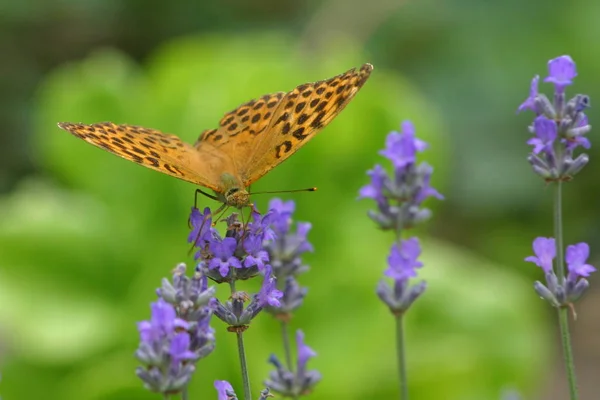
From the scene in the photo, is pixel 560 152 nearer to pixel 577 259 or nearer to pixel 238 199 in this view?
pixel 577 259

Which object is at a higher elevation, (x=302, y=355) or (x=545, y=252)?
(x=545, y=252)

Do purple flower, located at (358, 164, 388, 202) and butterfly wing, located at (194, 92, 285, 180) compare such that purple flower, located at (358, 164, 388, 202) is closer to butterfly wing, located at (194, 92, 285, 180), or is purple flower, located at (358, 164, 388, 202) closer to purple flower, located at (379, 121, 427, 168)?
purple flower, located at (379, 121, 427, 168)

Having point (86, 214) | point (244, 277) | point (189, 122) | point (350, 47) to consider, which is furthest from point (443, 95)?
point (244, 277)

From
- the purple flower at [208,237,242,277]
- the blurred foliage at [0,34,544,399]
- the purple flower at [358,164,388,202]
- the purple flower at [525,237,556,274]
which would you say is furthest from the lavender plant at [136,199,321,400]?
the blurred foliage at [0,34,544,399]

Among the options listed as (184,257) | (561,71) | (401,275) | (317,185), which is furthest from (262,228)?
(317,185)

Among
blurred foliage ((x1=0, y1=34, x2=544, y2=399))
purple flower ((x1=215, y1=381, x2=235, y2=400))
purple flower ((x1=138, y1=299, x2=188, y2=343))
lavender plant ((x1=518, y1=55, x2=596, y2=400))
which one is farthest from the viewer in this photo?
blurred foliage ((x1=0, y1=34, x2=544, y2=399))

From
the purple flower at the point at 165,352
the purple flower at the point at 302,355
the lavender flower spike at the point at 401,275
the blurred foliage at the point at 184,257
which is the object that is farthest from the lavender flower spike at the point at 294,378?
the blurred foliage at the point at 184,257

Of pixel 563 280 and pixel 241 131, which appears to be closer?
pixel 563 280
